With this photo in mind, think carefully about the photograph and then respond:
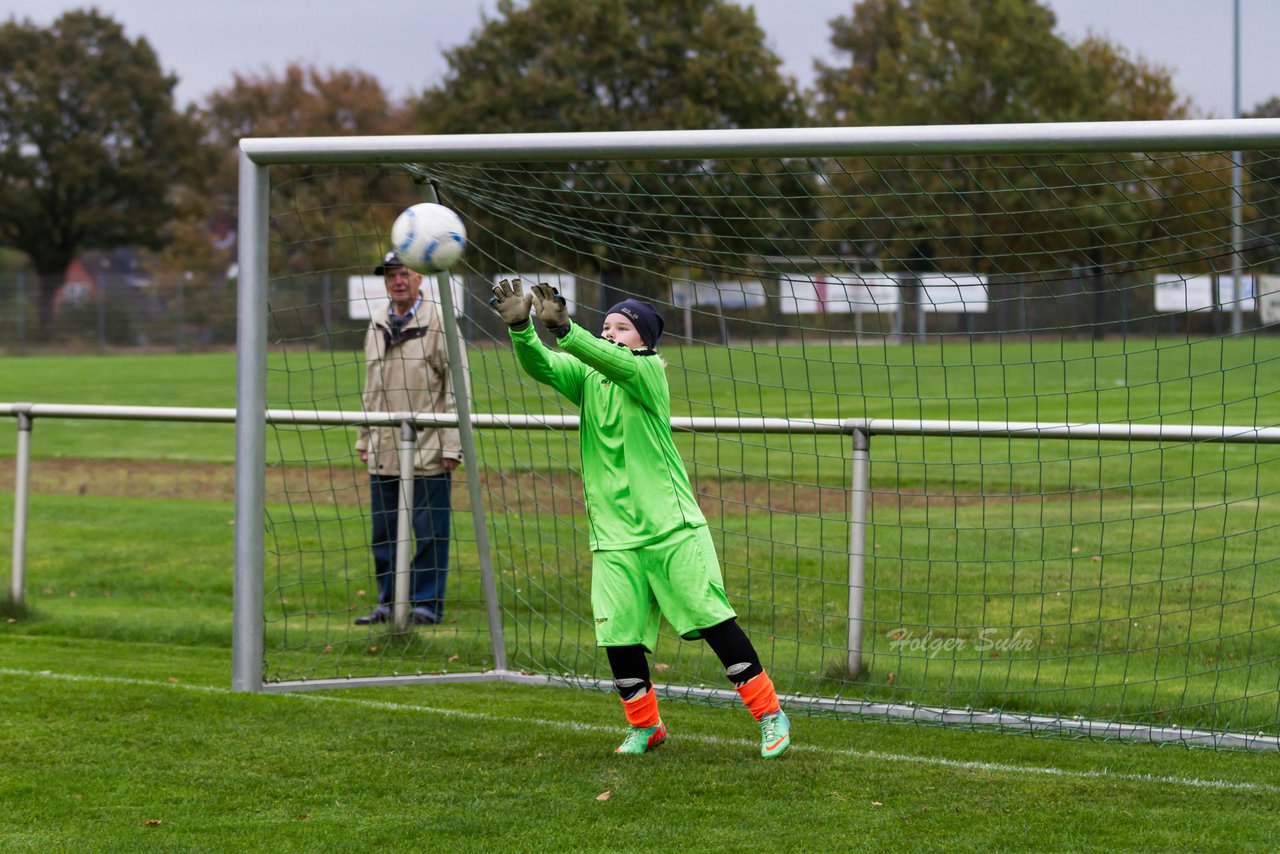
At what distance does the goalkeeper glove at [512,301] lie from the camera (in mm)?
4840

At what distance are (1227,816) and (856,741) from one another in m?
1.52

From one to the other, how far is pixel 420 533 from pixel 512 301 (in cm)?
316

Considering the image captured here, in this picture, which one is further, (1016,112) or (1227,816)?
(1016,112)

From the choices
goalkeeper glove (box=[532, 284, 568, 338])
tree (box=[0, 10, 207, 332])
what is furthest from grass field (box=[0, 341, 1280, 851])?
tree (box=[0, 10, 207, 332])

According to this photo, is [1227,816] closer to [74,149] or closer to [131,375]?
[131,375]

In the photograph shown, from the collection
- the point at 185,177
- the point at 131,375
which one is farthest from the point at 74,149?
the point at 131,375

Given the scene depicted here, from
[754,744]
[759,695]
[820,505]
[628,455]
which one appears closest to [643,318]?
[628,455]

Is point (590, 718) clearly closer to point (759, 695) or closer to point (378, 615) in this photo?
point (759, 695)

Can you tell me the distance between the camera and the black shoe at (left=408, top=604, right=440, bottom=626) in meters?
7.51

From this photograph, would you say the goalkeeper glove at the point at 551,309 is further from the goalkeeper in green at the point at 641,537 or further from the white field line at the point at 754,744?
A: the white field line at the point at 754,744

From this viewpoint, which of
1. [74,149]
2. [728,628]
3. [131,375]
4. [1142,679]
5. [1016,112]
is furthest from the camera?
[74,149]

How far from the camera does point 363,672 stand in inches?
270

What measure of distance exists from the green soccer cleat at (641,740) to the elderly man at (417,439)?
2.39 metres

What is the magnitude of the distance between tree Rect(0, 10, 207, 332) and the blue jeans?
164 ft
